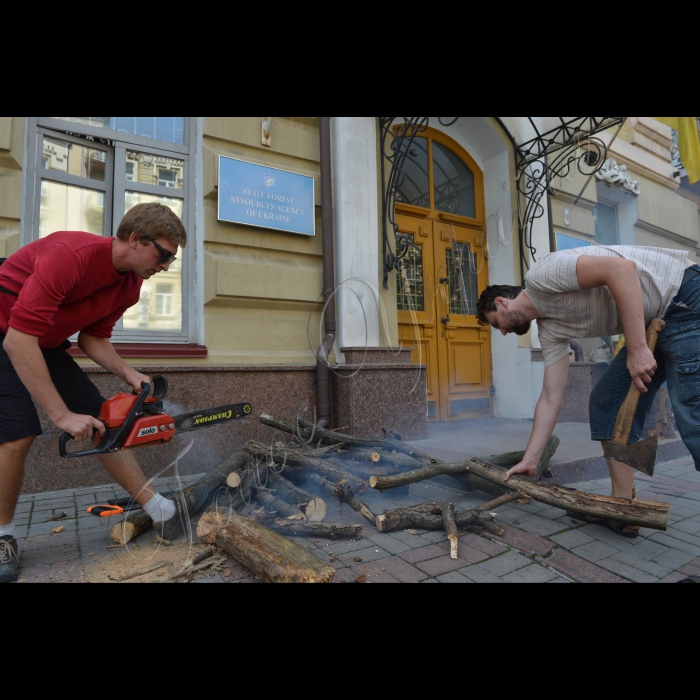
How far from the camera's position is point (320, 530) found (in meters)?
2.49

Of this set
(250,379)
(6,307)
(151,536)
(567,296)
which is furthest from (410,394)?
(6,307)

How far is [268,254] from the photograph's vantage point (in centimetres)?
467

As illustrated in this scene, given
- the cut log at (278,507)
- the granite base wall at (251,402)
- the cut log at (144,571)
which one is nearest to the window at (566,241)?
the granite base wall at (251,402)

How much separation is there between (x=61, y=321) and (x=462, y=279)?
501 centimetres

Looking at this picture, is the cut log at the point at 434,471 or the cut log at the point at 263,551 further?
the cut log at the point at 434,471

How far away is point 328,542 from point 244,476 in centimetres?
85

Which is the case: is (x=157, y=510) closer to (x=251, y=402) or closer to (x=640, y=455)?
(x=251, y=402)

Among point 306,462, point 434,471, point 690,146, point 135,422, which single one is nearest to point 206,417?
point 135,422

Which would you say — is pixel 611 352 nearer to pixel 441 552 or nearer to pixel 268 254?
pixel 268 254

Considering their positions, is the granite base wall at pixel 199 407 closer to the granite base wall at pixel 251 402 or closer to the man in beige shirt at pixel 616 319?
the granite base wall at pixel 251 402

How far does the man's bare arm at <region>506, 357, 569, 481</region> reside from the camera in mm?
2658

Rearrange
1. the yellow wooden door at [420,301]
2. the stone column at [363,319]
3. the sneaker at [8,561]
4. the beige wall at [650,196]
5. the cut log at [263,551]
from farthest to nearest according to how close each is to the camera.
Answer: the beige wall at [650,196], the yellow wooden door at [420,301], the stone column at [363,319], the sneaker at [8,561], the cut log at [263,551]

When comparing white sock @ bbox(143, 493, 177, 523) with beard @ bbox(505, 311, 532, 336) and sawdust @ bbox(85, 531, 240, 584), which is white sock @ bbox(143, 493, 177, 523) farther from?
beard @ bbox(505, 311, 532, 336)

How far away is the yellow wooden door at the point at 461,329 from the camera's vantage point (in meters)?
6.00
